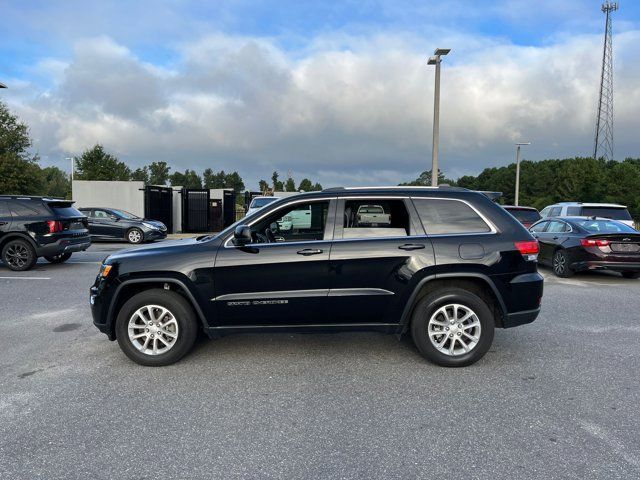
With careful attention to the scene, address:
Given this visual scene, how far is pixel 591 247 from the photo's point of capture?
977 centimetres

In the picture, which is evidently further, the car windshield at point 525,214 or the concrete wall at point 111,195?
the concrete wall at point 111,195

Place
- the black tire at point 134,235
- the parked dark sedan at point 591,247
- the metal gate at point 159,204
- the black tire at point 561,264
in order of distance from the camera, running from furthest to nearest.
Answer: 1. the metal gate at point 159,204
2. the black tire at point 134,235
3. the black tire at point 561,264
4. the parked dark sedan at point 591,247

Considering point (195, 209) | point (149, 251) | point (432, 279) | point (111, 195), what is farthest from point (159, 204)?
point (432, 279)

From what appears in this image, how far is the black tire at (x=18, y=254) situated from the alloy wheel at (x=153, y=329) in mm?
7802

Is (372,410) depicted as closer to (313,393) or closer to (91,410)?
(313,393)

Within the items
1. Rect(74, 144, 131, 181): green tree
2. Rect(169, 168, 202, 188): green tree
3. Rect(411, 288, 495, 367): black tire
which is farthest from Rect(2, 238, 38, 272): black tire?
Rect(169, 168, 202, 188): green tree

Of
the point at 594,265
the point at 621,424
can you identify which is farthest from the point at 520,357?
the point at 594,265

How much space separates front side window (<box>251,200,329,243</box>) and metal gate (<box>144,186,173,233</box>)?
19665 millimetres

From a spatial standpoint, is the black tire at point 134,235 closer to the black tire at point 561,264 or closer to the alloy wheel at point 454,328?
the black tire at point 561,264

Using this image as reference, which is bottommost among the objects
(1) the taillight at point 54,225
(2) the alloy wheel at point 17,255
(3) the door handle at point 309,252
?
(2) the alloy wheel at point 17,255

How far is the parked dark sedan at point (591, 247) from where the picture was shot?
9.66 m

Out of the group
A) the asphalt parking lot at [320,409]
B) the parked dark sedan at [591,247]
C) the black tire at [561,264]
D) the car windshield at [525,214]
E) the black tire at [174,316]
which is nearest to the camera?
the asphalt parking lot at [320,409]

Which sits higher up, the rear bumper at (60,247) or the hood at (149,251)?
the hood at (149,251)

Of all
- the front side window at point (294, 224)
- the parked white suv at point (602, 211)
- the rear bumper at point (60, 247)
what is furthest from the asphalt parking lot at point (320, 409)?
the parked white suv at point (602, 211)
